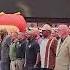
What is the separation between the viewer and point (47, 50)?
407 inches

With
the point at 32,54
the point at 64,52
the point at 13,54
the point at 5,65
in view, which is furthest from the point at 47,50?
the point at 5,65

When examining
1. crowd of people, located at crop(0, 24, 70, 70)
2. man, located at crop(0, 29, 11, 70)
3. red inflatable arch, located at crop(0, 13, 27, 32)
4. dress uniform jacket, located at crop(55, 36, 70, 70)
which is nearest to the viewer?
dress uniform jacket, located at crop(55, 36, 70, 70)

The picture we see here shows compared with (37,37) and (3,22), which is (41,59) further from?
(3,22)

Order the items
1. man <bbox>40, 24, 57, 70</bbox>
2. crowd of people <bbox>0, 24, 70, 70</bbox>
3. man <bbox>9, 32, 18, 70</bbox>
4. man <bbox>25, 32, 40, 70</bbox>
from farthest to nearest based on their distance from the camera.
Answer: man <bbox>9, 32, 18, 70</bbox> → man <bbox>25, 32, 40, 70</bbox> → man <bbox>40, 24, 57, 70</bbox> → crowd of people <bbox>0, 24, 70, 70</bbox>

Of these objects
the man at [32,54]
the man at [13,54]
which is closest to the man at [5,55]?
the man at [13,54]

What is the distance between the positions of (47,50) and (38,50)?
77 cm

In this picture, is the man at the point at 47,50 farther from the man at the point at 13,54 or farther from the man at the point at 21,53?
the man at the point at 13,54

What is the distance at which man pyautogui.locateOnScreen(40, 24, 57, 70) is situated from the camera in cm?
1017

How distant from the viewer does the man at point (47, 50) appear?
33.4 feet

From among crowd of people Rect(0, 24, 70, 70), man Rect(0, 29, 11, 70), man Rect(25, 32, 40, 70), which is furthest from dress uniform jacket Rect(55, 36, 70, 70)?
man Rect(0, 29, 11, 70)

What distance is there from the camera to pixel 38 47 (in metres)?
11.2

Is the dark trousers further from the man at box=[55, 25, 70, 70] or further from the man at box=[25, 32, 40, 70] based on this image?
the man at box=[55, 25, 70, 70]

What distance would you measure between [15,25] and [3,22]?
561mm

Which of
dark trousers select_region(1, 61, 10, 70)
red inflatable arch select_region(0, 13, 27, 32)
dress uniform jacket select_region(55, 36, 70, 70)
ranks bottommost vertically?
dark trousers select_region(1, 61, 10, 70)
